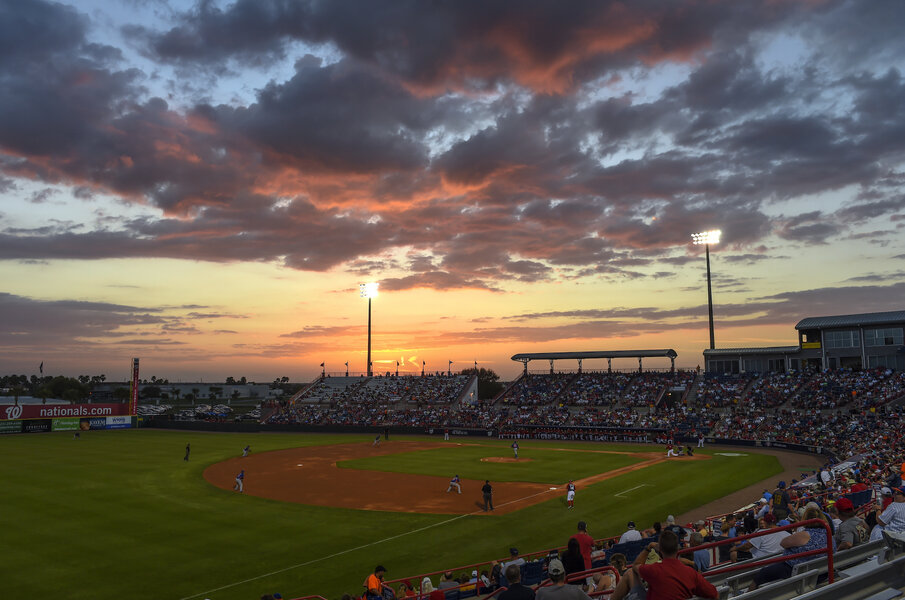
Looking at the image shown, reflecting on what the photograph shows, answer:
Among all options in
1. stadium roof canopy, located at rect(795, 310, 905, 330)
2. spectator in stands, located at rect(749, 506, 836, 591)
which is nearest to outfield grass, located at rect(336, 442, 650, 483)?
spectator in stands, located at rect(749, 506, 836, 591)

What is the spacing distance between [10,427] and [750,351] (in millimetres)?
97915

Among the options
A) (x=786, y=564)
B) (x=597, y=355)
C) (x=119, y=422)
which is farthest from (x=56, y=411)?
(x=786, y=564)

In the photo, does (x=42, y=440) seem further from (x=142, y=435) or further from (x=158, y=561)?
(x=158, y=561)

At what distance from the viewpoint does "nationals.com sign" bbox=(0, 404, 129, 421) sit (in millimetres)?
78688

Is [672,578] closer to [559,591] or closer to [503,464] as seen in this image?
[559,591]

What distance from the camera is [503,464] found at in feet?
159

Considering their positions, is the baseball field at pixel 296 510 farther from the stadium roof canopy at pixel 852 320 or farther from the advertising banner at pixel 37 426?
the stadium roof canopy at pixel 852 320

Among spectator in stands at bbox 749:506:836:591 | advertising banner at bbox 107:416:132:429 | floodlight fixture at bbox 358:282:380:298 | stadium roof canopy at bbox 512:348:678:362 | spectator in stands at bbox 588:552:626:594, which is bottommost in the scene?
advertising banner at bbox 107:416:132:429

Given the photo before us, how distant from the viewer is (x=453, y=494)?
36.1 meters

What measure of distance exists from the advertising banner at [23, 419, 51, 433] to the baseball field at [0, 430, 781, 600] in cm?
2524

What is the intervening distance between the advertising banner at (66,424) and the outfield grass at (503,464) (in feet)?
174

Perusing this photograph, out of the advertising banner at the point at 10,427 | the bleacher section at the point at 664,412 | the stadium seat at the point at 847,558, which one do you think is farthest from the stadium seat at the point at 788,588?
the advertising banner at the point at 10,427

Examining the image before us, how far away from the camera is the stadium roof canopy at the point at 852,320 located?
68.1 meters

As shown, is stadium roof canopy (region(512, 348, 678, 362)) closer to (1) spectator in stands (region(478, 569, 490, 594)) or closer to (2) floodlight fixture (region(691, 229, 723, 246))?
(2) floodlight fixture (region(691, 229, 723, 246))
